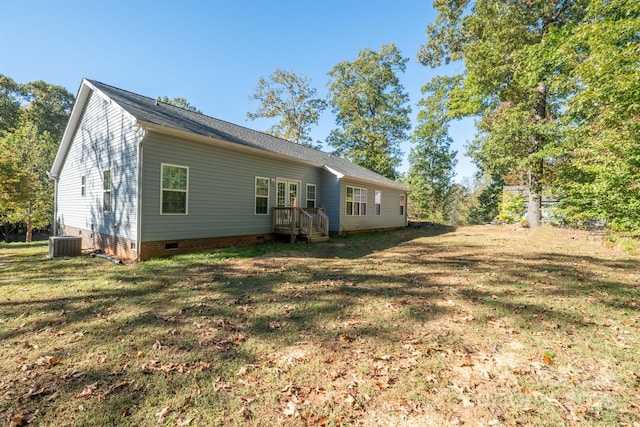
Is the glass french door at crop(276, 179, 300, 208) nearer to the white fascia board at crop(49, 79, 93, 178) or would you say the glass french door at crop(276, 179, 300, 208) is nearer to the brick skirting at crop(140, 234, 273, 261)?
the brick skirting at crop(140, 234, 273, 261)

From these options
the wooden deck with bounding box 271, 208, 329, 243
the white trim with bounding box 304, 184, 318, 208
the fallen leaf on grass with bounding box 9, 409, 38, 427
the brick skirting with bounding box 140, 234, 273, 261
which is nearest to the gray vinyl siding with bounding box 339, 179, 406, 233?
the white trim with bounding box 304, 184, 318, 208

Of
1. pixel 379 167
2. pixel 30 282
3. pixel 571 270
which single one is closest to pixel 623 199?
pixel 571 270

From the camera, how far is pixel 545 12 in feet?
47.6

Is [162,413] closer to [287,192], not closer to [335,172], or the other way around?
[287,192]

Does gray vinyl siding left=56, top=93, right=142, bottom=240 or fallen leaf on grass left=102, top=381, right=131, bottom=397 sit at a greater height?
gray vinyl siding left=56, top=93, right=142, bottom=240

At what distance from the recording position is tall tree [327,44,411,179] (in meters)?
27.2

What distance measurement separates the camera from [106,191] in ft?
31.3

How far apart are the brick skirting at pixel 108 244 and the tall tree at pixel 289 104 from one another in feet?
66.3

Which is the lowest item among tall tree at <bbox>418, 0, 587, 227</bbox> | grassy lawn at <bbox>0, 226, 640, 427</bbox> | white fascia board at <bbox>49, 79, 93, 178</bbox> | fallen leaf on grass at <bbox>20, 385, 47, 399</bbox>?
fallen leaf on grass at <bbox>20, 385, 47, 399</bbox>

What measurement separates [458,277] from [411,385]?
418 centimetres

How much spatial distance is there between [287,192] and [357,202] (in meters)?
4.90

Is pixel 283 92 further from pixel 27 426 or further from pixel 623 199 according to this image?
pixel 27 426

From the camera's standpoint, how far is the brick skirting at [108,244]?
8.14 m

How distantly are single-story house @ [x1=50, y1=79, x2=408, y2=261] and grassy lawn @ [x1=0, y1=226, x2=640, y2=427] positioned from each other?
2.70 m
